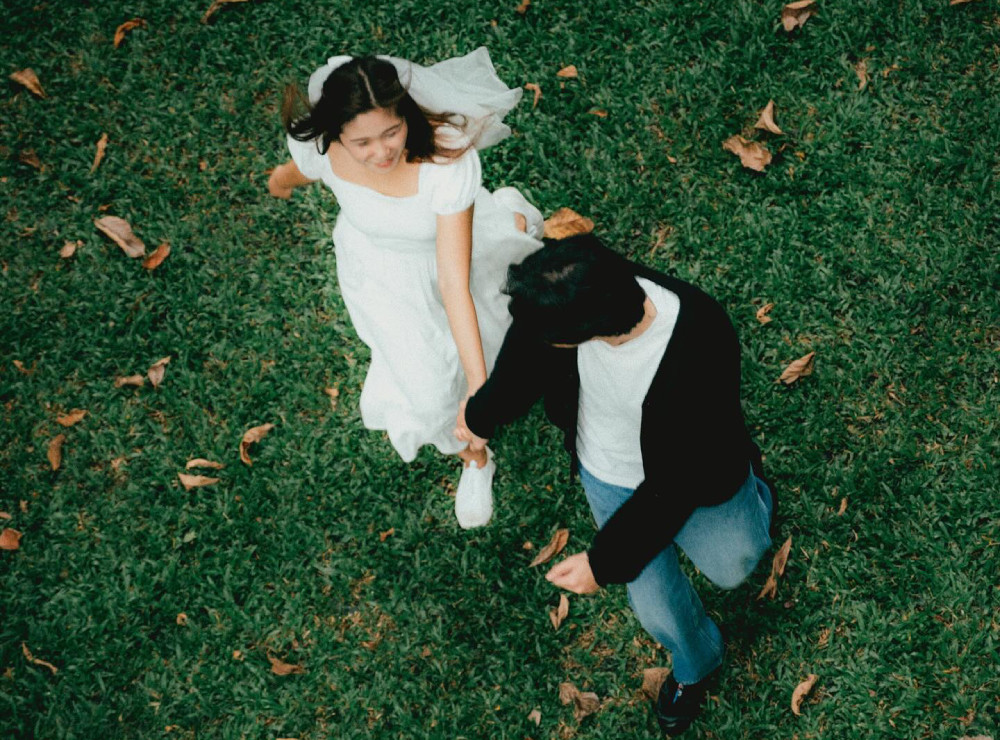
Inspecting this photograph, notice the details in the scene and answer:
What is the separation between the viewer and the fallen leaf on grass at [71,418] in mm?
4652

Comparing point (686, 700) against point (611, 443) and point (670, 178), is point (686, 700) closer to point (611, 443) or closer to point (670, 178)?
point (611, 443)

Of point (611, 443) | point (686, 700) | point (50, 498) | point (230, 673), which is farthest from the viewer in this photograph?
point (50, 498)

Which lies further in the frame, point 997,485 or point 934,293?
point 934,293

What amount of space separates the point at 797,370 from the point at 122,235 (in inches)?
140

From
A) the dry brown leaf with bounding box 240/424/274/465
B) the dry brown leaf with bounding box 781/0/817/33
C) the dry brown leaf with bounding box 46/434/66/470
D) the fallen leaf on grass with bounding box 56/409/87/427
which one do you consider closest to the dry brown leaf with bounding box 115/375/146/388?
the fallen leaf on grass with bounding box 56/409/87/427

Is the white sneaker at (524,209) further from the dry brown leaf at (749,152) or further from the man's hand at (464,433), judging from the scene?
the dry brown leaf at (749,152)

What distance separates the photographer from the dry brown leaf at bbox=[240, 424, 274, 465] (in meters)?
4.49

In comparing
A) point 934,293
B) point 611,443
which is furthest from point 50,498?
point 934,293

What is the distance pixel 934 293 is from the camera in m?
4.35

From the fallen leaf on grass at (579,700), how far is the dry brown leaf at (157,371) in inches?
99.2

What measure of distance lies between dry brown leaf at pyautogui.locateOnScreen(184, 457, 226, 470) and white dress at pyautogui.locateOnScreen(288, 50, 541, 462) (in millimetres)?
919

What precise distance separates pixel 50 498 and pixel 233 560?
1.02m

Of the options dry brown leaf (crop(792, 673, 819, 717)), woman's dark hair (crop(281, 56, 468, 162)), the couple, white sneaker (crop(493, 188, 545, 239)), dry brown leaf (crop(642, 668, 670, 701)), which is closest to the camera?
the couple

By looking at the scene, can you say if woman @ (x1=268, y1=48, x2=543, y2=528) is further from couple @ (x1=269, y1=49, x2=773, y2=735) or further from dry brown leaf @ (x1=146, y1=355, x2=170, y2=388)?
dry brown leaf @ (x1=146, y1=355, x2=170, y2=388)
